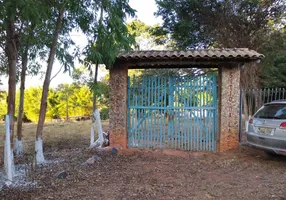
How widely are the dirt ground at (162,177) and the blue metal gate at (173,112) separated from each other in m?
0.39

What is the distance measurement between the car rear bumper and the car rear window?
1.56 feet

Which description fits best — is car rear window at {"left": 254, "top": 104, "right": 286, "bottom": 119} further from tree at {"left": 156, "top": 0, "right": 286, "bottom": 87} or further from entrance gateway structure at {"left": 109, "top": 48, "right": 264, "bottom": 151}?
tree at {"left": 156, "top": 0, "right": 286, "bottom": 87}

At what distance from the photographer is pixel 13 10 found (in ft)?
12.5

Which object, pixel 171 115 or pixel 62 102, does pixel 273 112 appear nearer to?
pixel 171 115

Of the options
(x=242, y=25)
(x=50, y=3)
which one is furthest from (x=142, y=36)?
(x=50, y=3)

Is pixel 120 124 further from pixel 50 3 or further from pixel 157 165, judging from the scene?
pixel 50 3

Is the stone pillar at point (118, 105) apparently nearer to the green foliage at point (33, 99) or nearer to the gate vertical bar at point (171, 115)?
the gate vertical bar at point (171, 115)

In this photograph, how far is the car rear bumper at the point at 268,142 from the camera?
532 cm

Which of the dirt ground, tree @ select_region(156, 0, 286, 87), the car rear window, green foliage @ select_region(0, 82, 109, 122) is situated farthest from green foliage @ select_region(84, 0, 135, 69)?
green foliage @ select_region(0, 82, 109, 122)

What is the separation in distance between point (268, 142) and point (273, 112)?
0.72 metres

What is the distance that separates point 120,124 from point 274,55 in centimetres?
951

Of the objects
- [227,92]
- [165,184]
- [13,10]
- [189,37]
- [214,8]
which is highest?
[214,8]

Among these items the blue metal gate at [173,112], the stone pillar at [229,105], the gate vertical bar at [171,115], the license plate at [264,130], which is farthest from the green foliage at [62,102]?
the license plate at [264,130]

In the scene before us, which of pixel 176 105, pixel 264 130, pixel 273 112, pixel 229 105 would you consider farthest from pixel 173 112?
pixel 273 112
